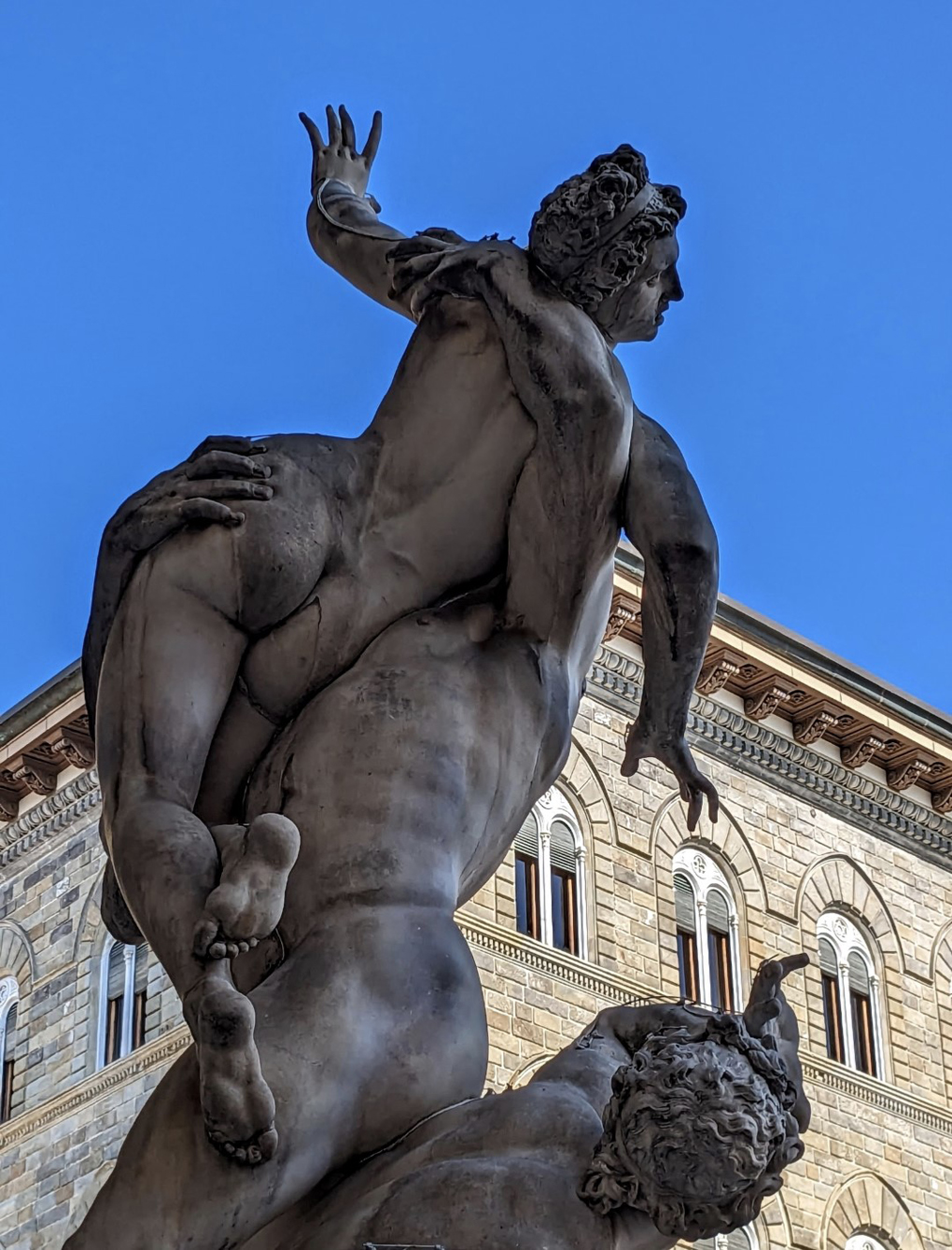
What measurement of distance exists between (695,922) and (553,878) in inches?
64.1

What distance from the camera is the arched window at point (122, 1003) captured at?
1855cm

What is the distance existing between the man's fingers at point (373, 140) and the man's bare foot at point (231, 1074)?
152 cm

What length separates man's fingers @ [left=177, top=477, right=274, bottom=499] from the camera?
2.88 metres

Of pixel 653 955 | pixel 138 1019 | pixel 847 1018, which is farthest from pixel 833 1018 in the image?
pixel 138 1019

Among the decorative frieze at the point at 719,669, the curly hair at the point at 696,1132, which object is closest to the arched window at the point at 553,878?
the decorative frieze at the point at 719,669

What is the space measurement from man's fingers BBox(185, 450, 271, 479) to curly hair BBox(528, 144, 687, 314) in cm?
43

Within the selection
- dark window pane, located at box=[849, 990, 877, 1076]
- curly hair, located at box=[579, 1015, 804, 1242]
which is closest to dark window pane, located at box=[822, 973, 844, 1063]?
dark window pane, located at box=[849, 990, 877, 1076]

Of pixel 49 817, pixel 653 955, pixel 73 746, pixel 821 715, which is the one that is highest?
pixel 821 715

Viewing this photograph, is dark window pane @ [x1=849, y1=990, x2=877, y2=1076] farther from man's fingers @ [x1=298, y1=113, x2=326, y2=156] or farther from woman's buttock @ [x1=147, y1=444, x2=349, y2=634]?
woman's buttock @ [x1=147, y1=444, x2=349, y2=634]

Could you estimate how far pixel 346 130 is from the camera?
140 inches

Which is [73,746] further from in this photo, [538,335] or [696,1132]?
[696,1132]

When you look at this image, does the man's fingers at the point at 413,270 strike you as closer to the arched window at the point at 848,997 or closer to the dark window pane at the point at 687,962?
the dark window pane at the point at 687,962

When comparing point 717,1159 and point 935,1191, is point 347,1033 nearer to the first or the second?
point 717,1159

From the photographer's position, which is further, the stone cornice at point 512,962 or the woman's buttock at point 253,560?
the stone cornice at point 512,962
